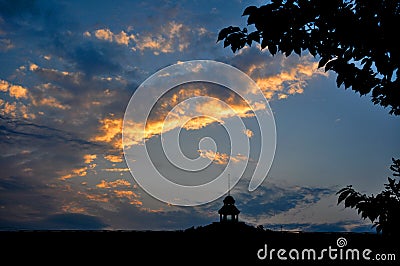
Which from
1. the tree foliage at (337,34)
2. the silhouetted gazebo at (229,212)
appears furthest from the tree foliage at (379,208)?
the silhouetted gazebo at (229,212)

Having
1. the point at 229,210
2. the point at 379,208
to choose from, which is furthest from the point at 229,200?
the point at 379,208

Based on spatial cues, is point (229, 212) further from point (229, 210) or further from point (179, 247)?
point (179, 247)

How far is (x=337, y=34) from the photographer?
12.2 feet

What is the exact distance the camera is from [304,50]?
4082 millimetres

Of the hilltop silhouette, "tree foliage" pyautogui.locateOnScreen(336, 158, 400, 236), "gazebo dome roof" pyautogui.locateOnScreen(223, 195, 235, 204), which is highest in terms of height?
"gazebo dome roof" pyautogui.locateOnScreen(223, 195, 235, 204)

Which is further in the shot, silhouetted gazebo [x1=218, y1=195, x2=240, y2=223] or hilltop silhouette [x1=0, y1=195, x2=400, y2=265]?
silhouetted gazebo [x1=218, y1=195, x2=240, y2=223]

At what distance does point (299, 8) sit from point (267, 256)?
10648 millimetres

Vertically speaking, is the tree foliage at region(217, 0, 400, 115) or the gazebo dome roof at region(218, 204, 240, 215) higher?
the tree foliage at region(217, 0, 400, 115)

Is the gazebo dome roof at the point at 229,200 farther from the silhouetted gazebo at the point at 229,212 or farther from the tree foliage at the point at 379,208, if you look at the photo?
the tree foliage at the point at 379,208

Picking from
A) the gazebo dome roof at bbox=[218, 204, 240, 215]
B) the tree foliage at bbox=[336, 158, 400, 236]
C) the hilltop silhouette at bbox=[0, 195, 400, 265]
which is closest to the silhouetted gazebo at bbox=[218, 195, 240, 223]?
the gazebo dome roof at bbox=[218, 204, 240, 215]

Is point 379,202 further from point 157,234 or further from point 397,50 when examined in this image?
point 157,234

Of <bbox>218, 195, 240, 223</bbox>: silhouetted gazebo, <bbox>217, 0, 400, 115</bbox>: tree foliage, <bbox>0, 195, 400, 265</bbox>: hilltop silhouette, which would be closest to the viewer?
<bbox>217, 0, 400, 115</bbox>: tree foliage

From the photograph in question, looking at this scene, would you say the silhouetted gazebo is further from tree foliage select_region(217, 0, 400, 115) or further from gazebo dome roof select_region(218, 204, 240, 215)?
tree foliage select_region(217, 0, 400, 115)

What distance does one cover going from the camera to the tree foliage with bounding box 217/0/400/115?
3.50 metres
